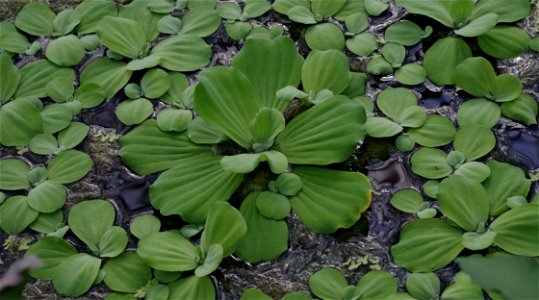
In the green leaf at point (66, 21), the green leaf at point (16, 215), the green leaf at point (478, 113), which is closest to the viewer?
the green leaf at point (16, 215)

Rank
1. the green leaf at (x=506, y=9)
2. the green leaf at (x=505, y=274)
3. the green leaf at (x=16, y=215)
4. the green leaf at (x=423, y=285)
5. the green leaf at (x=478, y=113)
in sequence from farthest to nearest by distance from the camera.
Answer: the green leaf at (x=506, y=9) < the green leaf at (x=478, y=113) < the green leaf at (x=16, y=215) < the green leaf at (x=423, y=285) < the green leaf at (x=505, y=274)

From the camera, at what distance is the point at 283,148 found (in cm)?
183

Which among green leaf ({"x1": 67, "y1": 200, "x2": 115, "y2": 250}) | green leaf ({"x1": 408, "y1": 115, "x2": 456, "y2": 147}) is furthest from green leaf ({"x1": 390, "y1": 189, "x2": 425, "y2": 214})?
green leaf ({"x1": 67, "y1": 200, "x2": 115, "y2": 250})

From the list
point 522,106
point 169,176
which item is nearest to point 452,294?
point 522,106

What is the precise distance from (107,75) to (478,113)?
1.12 m

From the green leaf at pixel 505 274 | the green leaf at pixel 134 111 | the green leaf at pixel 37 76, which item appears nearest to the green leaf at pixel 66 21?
the green leaf at pixel 37 76

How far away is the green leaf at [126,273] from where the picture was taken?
1631 mm

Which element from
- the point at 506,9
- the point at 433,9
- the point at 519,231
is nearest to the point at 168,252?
the point at 519,231

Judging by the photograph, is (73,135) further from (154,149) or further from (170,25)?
(170,25)

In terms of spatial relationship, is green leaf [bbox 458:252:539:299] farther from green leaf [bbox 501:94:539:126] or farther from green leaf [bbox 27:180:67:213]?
green leaf [bbox 27:180:67:213]

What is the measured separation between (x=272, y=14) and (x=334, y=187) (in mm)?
751

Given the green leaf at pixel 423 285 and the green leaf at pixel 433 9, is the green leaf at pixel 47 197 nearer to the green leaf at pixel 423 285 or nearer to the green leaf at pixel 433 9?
the green leaf at pixel 423 285

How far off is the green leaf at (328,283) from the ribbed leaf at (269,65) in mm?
523

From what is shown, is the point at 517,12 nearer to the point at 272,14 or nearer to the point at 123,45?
the point at 272,14
